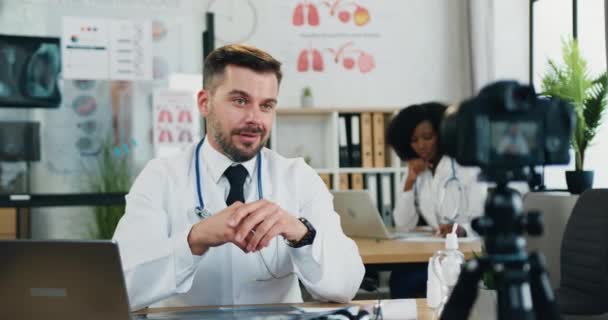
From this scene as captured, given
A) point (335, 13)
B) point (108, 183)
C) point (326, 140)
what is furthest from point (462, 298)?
point (335, 13)

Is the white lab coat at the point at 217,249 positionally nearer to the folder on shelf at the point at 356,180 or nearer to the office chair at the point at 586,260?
the office chair at the point at 586,260

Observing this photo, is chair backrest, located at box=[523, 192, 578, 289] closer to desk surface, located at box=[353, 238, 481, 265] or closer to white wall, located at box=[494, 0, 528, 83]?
desk surface, located at box=[353, 238, 481, 265]

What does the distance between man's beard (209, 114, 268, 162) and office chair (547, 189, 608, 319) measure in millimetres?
1333

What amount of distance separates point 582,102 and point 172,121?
2.45m

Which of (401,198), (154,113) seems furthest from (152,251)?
(154,113)

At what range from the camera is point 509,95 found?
0.87 metres

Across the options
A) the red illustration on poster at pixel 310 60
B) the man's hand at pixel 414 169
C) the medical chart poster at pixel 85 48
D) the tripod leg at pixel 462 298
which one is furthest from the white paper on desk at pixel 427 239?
the red illustration on poster at pixel 310 60

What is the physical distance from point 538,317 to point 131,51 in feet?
13.7

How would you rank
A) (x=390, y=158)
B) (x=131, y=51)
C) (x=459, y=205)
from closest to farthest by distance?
(x=459, y=205)
(x=131, y=51)
(x=390, y=158)

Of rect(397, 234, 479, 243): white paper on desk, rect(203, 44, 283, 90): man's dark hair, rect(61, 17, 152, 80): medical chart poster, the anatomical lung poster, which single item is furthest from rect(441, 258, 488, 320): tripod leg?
the anatomical lung poster

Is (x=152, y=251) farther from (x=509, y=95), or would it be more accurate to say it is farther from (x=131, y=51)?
(x=131, y=51)

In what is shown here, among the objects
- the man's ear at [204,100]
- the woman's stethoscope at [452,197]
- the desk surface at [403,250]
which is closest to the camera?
the man's ear at [204,100]

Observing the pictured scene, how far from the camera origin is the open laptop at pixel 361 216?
331 cm

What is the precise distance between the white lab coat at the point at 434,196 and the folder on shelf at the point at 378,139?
37.7 inches
